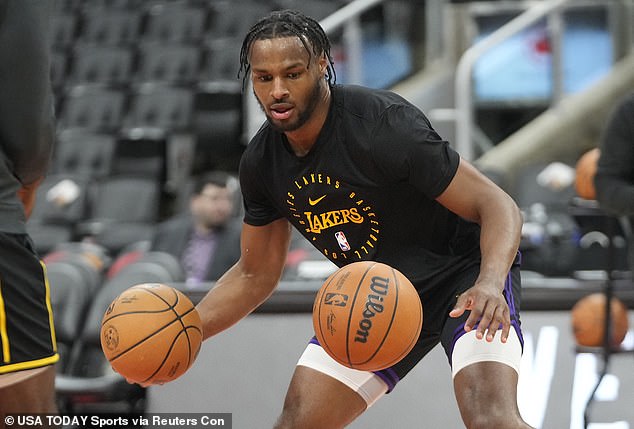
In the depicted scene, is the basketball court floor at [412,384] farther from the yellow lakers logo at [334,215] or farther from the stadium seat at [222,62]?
the stadium seat at [222,62]

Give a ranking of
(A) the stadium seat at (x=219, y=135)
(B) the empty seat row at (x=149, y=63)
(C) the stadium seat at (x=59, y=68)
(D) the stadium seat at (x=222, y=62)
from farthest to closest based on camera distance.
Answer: (C) the stadium seat at (x=59, y=68), (B) the empty seat row at (x=149, y=63), (D) the stadium seat at (x=222, y=62), (A) the stadium seat at (x=219, y=135)

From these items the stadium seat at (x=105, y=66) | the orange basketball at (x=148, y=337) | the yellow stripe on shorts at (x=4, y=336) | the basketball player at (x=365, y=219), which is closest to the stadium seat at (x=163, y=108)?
the stadium seat at (x=105, y=66)

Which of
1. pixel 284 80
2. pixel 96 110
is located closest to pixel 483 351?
pixel 284 80

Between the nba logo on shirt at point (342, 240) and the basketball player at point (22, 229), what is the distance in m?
0.99

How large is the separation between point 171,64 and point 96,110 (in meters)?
0.97

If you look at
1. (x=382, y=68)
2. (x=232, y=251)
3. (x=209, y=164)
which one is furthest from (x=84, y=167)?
(x=232, y=251)

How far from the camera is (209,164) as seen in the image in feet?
35.6

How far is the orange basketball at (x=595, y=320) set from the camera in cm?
504

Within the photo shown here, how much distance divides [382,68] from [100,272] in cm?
459

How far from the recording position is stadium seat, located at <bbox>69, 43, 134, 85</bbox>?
39.8 feet

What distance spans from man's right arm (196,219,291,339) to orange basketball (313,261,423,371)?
26.6 inches

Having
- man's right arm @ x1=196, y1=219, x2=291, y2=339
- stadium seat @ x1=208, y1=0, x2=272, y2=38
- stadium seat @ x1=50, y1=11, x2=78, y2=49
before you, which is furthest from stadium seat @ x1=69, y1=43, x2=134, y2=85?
man's right arm @ x1=196, y1=219, x2=291, y2=339

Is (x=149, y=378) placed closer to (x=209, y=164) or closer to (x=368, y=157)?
(x=368, y=157)

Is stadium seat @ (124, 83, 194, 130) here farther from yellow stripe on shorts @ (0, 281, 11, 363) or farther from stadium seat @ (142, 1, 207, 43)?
yellow stripe on shorts @ (0, 281, 11, 363)
